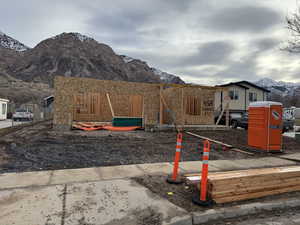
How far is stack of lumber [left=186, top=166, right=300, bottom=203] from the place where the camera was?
3799 mm

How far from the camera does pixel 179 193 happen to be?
404 centimetres

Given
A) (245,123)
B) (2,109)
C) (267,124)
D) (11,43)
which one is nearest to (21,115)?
(2,109)

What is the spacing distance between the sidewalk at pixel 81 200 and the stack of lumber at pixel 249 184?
2.72 ft

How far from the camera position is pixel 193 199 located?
3740 mm

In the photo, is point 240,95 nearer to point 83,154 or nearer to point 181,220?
point 83,154

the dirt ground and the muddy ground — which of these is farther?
the muddy ground

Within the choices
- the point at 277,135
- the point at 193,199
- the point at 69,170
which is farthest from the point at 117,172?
the point at 277,135

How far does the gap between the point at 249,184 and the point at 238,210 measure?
0.71 meters

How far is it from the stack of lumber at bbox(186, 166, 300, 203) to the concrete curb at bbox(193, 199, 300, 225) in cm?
24

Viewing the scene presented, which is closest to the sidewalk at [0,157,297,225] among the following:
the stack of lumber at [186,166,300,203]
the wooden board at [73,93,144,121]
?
the stack of lumber at [186,166,300,203]

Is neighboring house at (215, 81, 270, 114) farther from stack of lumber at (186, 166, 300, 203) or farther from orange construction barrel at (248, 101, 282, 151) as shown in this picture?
stack of lumber at (186, 166, 300, 203)

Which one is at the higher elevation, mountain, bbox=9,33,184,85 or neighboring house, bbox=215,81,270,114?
mountain, bbox=9,33,184,85

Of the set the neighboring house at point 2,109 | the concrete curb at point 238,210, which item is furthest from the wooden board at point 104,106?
the neighboring house at point 2,109

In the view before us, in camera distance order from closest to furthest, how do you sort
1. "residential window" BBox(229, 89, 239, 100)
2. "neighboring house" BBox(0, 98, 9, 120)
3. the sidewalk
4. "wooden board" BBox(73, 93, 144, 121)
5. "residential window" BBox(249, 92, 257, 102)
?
the sidewalk < "wooden board" BBox(73, 93, 144, 121) < "neighboring house" BBox(0, 98, 9, 120) < "residential window" BBox(229, 89, 239, 100) < "residential window" BBox(249, 92, 257, 102)
